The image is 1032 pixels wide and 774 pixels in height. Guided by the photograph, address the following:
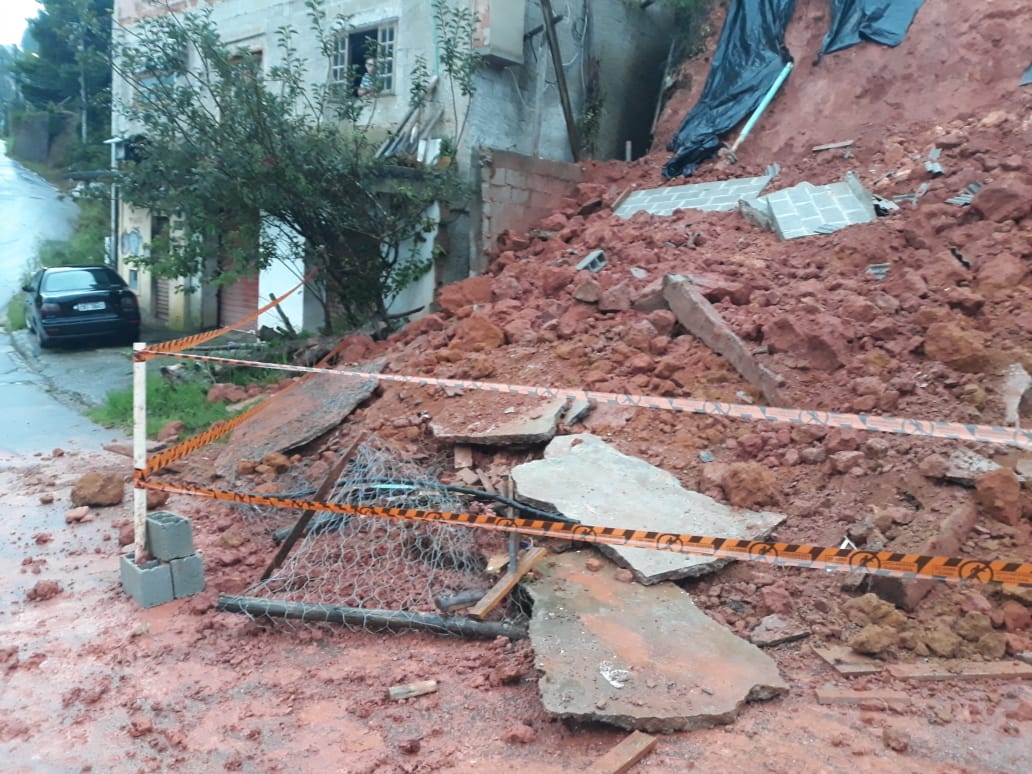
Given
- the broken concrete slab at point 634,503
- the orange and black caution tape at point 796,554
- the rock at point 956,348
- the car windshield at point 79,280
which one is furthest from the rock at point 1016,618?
the car windshield at point 79,280

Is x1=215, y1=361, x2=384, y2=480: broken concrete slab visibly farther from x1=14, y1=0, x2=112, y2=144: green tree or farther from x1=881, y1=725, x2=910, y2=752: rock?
x1=14, y1=0, x2=112, y2=144: green tree

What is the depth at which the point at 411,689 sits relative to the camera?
3404 mm

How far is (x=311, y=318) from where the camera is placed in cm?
1304

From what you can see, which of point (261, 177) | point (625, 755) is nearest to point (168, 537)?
point (625, 755)

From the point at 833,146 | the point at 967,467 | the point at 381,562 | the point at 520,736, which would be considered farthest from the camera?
the point at 833,146

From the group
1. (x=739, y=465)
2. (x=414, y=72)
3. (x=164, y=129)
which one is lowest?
(x=739, y=465)

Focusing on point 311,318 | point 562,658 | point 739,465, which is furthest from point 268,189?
point 562,658

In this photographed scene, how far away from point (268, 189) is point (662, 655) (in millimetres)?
7948

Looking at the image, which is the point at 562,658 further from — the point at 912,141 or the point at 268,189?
the point at 912,141

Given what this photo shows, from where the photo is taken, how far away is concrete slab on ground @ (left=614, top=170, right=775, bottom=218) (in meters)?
9.98

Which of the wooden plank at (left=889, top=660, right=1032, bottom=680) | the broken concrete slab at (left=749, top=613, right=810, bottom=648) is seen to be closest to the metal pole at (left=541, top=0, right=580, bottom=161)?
the broken concrete slab at (left=749, top=613, right=810, bottom=648)

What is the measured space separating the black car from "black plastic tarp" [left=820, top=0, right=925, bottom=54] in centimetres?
1247

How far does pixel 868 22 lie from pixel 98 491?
11186mm

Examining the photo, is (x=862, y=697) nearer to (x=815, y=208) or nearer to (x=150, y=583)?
(x=150, y=583)
